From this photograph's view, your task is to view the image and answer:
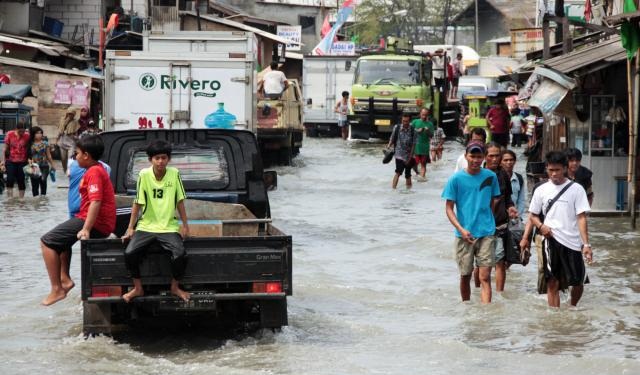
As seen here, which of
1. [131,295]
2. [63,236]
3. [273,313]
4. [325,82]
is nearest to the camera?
[131,295]

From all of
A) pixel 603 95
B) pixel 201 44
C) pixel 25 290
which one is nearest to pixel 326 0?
pixel 201 44

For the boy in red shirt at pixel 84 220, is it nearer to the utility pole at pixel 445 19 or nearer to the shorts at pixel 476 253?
the shorts at pixel 476 253

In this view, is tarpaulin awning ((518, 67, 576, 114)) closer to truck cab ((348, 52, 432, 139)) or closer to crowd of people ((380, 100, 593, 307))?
crowd of people ((380, 100, 593, 307))

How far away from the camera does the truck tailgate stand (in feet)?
30.3

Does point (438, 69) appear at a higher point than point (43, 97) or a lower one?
higher

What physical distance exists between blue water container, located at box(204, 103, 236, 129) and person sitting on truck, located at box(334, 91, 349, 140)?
20474 mm

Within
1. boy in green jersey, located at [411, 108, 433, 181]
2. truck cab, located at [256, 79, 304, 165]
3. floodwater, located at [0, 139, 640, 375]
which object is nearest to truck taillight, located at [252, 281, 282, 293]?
floodwater, located at [0, 139, 640, 375]

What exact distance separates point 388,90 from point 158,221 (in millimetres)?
31202

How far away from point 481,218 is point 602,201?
9.10 meters

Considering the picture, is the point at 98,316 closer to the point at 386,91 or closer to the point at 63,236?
the point at 63,236

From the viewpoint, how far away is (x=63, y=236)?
998cm

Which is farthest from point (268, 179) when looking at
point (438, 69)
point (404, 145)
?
point (438, 69)

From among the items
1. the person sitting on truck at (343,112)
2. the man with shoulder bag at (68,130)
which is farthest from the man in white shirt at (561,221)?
the person sitting on truck at (343,112)

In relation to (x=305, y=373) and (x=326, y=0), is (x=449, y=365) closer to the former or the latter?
(x=305, y=373)
